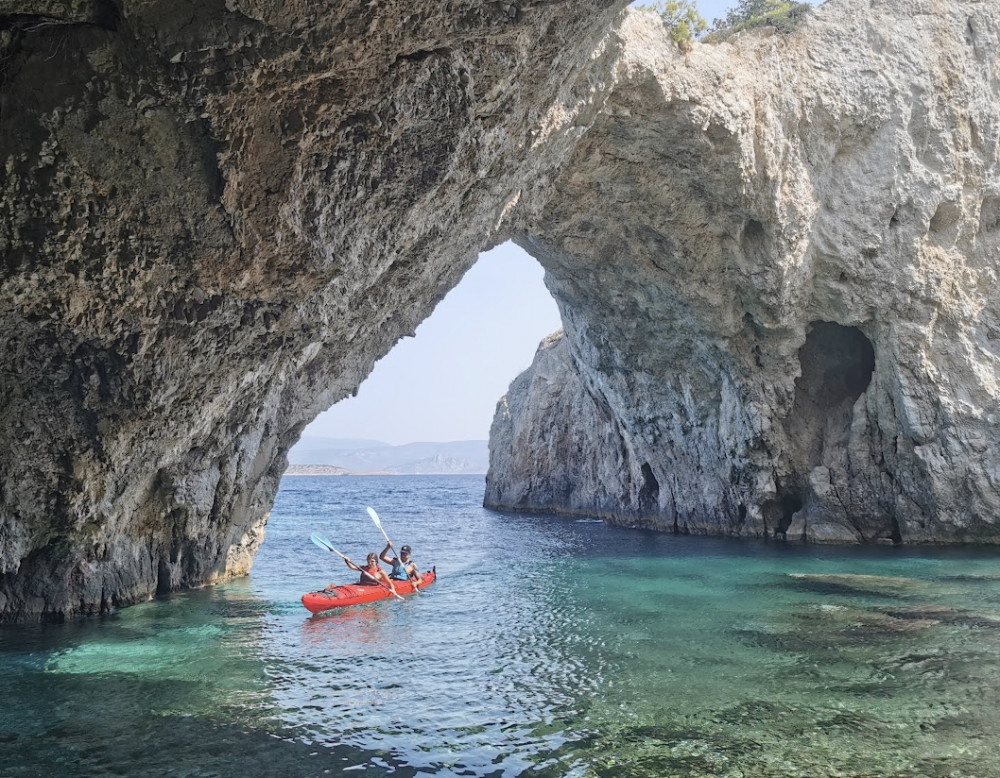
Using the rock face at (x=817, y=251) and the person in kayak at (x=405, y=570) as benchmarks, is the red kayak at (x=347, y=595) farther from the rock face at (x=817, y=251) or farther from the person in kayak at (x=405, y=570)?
the rock face at (x=817, y=251)

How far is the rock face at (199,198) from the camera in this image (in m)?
7.70

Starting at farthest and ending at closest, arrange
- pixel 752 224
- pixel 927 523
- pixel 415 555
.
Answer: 1. pixel 415 555
2. pixel 927 523
3. pixel 752 224

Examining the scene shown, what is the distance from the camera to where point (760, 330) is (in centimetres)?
2452

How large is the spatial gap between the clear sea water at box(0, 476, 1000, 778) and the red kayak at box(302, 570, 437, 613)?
28cm

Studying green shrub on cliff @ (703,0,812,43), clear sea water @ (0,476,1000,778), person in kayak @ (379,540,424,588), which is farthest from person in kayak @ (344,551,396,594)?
green shrub on cliff @ (703,0,812,43)

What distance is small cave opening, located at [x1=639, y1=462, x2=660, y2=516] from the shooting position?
34.2 metres

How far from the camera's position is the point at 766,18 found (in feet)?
69.9

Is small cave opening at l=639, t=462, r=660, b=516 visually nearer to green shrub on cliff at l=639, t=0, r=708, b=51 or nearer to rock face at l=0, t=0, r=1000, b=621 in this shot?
rock face at l=0, t=0, r=1000, b=621

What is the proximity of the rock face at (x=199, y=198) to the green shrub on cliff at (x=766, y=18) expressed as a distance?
8.91m

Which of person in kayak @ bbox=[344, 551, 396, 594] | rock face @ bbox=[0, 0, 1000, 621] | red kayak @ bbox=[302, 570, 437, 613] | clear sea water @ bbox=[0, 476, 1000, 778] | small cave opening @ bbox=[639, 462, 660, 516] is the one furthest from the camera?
small cave opening @ bbox=[639, 462, 660, 516]

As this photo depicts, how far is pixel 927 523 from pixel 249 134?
22467 mm

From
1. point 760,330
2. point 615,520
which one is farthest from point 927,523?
point 615,520

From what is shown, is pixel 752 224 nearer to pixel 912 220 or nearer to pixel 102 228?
pixel 912 220

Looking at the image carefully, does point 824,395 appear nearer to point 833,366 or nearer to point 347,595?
point 833,366
